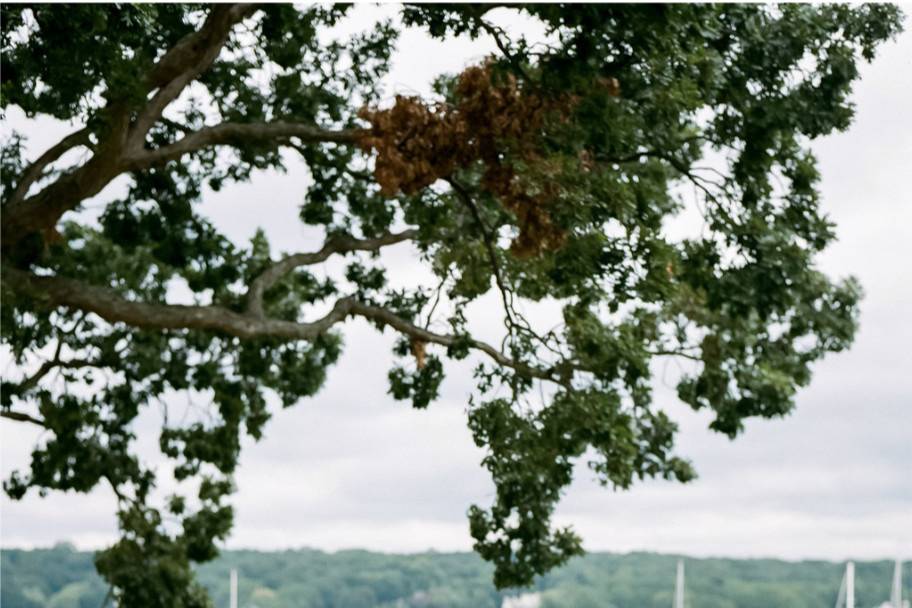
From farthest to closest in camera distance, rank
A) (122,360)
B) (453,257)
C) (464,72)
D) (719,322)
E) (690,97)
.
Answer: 1. (122,360)
2. (719,322)
3. (453,257)
4. (464,72)
5. (690,97)

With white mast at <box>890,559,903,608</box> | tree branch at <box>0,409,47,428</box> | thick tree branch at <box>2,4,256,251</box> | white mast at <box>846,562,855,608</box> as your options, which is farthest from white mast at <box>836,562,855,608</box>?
thick tree branch at <box>2,4,256,251</box>

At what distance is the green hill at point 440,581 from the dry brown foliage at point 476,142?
9135 mm

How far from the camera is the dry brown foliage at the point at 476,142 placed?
7590 millimetres

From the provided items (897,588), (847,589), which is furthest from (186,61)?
(847,589)

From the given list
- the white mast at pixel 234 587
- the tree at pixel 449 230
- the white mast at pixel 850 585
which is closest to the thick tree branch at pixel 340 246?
the tree at pixel 449 230

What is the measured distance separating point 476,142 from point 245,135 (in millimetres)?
1888

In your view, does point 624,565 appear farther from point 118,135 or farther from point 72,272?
point 118,135

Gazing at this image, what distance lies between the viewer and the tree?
24.4 feet

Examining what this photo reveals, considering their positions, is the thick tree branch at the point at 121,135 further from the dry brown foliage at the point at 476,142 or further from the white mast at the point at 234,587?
the white mast at the point at 234,587

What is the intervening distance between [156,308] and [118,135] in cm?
114

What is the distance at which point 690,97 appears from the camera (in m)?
7.25

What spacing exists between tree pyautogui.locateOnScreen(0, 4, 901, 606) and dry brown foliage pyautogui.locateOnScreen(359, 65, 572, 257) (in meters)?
0.01

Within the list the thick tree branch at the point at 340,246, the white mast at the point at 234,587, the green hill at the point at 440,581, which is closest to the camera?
the thick tree branch at the point at 340,246

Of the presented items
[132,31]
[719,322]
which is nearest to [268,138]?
[132,31]
